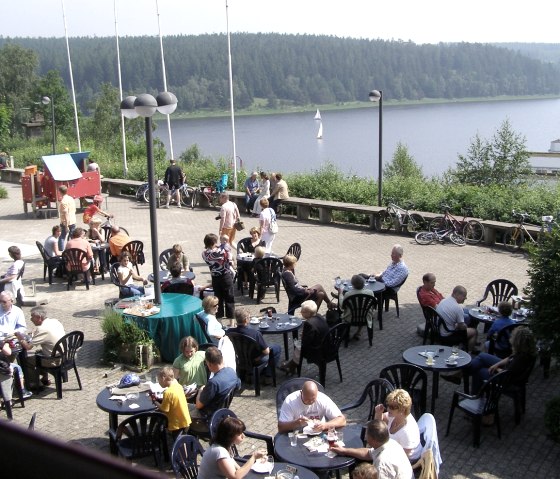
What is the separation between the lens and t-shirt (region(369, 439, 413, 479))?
224 inches

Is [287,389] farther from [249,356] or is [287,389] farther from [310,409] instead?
[249,356]

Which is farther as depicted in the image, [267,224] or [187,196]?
[187,196]

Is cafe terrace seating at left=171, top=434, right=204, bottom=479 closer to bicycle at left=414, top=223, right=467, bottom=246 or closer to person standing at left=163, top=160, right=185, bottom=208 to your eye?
bicycle at left=414, top=223, right=467, bottom=246

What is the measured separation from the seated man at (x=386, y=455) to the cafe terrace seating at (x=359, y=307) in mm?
4730

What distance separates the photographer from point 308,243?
1800 centimetres

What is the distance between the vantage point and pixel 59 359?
9156 millimetres

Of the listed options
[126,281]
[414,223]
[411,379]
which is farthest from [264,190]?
[411,379]

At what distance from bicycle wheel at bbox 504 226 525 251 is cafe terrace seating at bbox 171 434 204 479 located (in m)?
12.3

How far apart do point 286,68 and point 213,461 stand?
154 m

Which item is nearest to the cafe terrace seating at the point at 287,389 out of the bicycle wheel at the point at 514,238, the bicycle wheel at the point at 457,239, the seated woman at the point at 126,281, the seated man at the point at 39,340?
the seated man at the point at 39,340

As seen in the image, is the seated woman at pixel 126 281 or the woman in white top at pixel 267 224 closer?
the seated woman at pixel 126 281

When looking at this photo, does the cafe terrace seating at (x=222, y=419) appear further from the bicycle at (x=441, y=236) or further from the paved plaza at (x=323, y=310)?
the bicycle at (x=441, y=236)

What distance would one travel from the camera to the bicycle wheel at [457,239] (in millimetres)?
17500

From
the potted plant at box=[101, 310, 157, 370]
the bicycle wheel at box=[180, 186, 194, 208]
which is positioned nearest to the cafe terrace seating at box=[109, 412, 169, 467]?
the potted plant at box=[101, 310, 157, 370]
